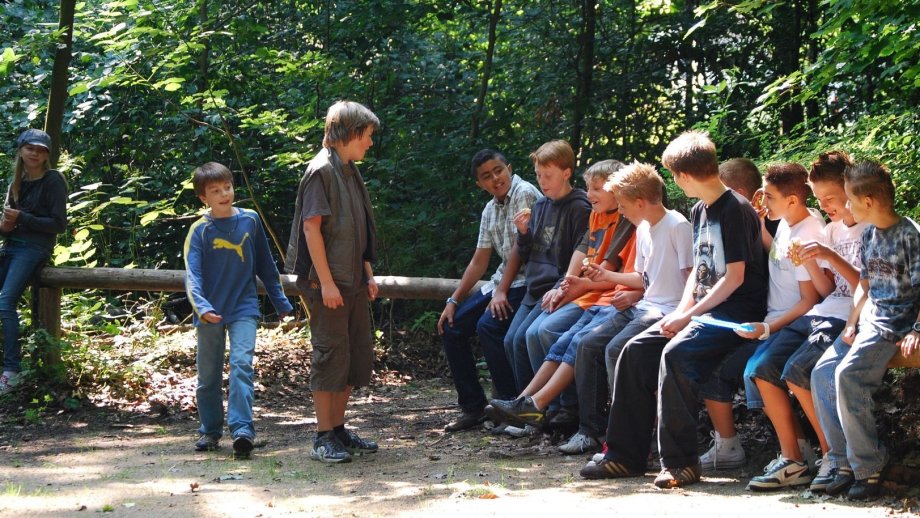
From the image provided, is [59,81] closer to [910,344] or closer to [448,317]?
[448,317]

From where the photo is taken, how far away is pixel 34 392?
7.32m

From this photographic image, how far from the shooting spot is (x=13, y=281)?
7.47m

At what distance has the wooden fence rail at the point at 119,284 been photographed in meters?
7.64

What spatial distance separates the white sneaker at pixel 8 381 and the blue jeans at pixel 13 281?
1.5 inches

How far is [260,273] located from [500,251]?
1628mm

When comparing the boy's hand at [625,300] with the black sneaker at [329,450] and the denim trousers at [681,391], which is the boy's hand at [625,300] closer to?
the denim trousers at [681,391]

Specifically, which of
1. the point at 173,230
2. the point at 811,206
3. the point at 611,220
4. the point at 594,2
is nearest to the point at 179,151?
the point at 173,230

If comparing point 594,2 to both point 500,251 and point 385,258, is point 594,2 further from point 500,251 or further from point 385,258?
point 500,251

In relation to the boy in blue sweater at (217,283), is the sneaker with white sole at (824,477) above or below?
below

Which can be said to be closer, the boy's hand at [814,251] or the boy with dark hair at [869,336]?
the boy with dark hair at [869,336]

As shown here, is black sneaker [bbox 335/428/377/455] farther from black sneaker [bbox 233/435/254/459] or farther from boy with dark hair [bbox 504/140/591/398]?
boy with dark hair [bbox 504/140/591/398]

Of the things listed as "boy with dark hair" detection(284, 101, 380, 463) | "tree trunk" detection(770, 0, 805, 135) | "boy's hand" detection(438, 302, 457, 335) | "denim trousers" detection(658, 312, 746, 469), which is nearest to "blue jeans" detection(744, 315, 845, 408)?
"denim trousers" detection(658, 312, 746, 469)

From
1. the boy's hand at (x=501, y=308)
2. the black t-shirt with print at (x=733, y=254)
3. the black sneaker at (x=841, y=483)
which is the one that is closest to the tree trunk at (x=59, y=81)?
the boy's hand at (x=501, y=308)

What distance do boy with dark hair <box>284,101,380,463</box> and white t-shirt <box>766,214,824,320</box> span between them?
2.23m
